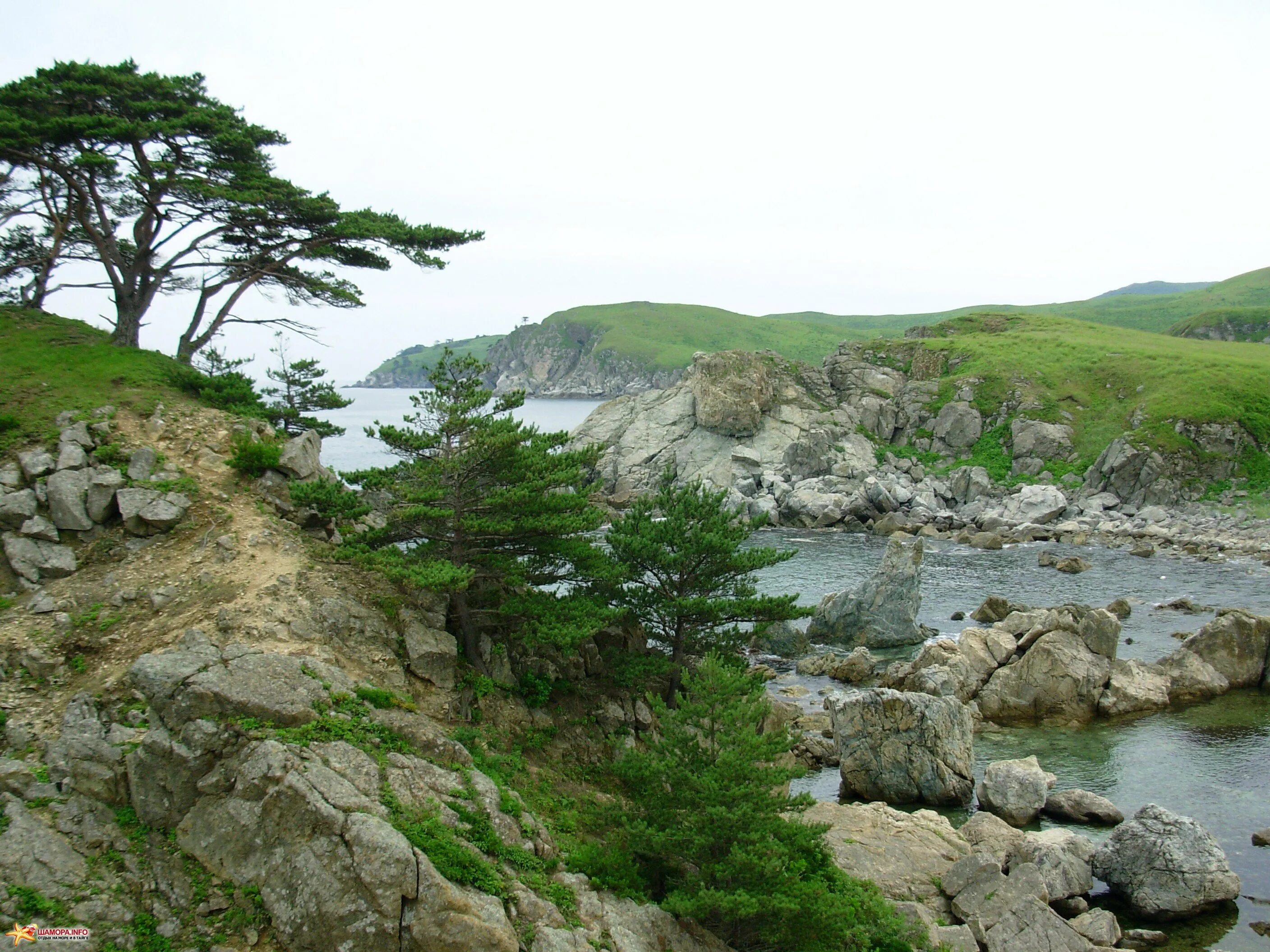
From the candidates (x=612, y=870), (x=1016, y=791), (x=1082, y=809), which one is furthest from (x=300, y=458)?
(x=1082, y=809)

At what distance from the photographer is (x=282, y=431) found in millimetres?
29344

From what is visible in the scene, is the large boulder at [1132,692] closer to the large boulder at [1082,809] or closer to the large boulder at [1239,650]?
the large boulder at [1239,650]

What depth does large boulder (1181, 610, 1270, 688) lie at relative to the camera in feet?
122

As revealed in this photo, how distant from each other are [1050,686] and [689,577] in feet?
63.5

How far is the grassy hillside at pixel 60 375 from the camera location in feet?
79.8

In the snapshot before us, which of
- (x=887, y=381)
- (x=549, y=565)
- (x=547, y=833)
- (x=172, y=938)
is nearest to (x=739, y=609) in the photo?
(x=549, y=565)

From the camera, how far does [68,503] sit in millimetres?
22203

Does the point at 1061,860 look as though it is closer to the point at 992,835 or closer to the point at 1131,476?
the point at 992,835

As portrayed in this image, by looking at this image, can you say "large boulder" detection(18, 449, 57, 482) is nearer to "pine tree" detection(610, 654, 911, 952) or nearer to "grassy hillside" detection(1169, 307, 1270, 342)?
"pine tree" detection(610, 654, 911, 952)

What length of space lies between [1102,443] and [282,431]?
291 ft

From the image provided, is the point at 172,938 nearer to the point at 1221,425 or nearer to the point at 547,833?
the point at 547,833

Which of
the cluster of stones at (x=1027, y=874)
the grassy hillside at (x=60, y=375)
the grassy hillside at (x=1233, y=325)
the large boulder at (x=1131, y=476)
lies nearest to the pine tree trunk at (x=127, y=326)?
the grassy hillside at (x=60, y=375)

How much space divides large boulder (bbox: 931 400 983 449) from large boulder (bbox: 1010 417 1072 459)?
472 cm

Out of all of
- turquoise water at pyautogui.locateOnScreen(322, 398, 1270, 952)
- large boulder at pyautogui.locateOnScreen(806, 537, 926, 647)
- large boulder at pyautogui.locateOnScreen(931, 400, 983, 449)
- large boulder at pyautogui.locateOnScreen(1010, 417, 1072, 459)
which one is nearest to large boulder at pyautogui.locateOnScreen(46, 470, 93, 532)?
turquoise water at pyautogui.locateOnScreen(322, 398, 1270, 952)
